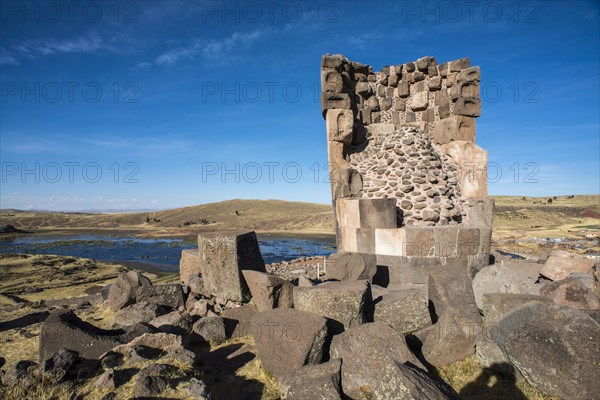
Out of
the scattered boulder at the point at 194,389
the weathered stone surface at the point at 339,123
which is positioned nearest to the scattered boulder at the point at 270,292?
the scattered boulder at the point at 194,389

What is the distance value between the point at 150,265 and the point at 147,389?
Result: 1051 inches

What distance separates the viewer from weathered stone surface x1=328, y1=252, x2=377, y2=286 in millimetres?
6680

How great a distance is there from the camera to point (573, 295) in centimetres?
511

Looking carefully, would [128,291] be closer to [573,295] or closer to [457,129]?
[573,295]

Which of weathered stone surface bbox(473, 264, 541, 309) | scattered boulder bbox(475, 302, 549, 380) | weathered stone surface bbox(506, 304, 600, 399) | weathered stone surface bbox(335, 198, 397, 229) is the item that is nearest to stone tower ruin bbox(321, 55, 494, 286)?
weathered stone surface bbox(335, 198, 397, 229)

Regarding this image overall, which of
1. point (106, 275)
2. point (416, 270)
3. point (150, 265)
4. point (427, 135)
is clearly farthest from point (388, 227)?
point (150, 265)

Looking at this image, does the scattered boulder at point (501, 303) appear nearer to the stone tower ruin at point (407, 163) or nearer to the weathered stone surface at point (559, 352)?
the weathered stone surface at point (559, 352)

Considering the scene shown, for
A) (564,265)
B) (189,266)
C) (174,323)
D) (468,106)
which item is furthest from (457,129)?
(174,323)

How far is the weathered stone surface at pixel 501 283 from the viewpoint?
217 inches

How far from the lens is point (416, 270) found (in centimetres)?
721

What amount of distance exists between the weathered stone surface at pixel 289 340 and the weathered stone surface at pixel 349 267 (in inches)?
90.3

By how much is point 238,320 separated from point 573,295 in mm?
5370

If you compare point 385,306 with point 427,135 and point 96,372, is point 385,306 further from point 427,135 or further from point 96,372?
point 427,135

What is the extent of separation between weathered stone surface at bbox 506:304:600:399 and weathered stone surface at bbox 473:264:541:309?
158 cm
